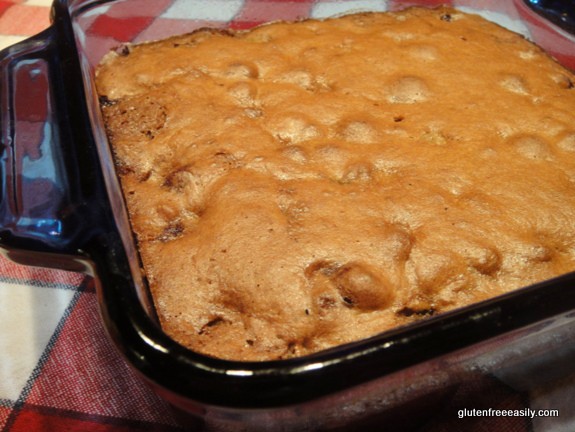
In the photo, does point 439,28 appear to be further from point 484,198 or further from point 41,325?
point 41,325

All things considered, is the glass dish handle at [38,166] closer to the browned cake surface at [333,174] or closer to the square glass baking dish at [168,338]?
the square glass baking dish at [168,338]

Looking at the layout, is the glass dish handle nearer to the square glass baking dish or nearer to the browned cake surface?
the square glass baking dish

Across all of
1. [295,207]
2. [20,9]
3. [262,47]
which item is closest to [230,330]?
[295,207]

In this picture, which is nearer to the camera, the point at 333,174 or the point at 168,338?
the point at 168,338

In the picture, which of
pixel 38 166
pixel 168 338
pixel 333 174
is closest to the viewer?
pixel 168 338

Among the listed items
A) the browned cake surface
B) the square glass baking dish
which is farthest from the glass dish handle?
the browned cake surface

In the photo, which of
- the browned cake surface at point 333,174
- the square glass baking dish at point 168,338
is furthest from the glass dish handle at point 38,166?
the browned cake surface at point 333,174

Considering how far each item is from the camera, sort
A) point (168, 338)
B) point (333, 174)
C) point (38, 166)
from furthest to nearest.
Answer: point (333, 174) < point (38, 166) < point (168, 338)
